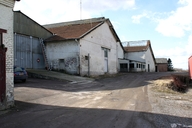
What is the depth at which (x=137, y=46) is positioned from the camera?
53812 mm

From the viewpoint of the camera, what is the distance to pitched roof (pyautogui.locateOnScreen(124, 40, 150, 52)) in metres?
51.3

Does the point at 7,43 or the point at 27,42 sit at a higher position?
the point at 27,42

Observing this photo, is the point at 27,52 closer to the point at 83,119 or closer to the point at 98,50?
the point at 98,50

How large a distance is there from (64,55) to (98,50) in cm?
608

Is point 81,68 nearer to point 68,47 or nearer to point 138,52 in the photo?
point 68,47

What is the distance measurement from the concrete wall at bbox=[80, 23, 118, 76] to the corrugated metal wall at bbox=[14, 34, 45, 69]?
18.9 feet

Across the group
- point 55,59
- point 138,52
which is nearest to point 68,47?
point 55,59

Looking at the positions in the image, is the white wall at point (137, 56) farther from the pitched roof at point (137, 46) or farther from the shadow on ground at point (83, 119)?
the shadow on ground at point (83, 119)

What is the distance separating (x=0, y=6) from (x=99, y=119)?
572 centimetres

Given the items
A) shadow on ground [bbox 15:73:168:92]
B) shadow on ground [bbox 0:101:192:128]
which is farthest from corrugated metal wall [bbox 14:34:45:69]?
shadow on ground [bbox 0:101:192:128]

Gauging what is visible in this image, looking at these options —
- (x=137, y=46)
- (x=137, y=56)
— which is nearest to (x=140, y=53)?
(x=137, y=56)

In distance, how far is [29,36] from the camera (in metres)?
24.1

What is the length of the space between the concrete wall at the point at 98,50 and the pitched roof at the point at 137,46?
58.0 ft

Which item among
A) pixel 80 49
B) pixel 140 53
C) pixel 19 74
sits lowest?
pixel 19 74
